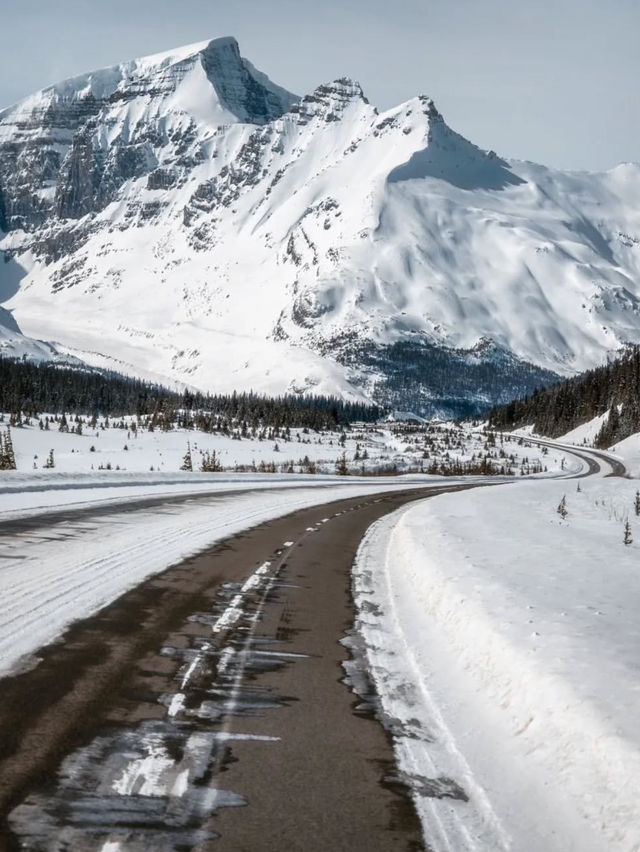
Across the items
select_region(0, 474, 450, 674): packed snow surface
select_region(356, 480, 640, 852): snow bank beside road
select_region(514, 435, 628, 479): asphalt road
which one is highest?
select_region(514, 435, 628, 479): asphalt road

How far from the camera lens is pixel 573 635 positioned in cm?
683

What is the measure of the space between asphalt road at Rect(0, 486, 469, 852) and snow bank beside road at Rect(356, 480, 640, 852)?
1.23ft

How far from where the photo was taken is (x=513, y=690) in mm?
5957

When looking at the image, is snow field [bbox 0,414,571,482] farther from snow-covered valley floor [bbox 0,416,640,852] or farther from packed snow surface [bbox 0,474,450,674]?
snow-covered valley floor [bbox 0,416,640,852]

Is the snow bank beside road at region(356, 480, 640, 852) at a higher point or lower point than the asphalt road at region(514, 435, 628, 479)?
lower

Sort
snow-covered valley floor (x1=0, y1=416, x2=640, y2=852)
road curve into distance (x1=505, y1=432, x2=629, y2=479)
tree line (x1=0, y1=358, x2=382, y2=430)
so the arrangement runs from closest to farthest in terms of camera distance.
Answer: snow-covered valley floor (x1=0, y1=416, x2=640, y2=852)
road curve into distance (x1=505, y1=432, x2=629, y2=479)
tree line (x1=0, y1=358, x2=382, y2=430)

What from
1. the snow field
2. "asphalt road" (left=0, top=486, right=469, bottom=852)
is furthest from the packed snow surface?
the snow field

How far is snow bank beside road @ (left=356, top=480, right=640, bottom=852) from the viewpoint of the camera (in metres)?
4.21

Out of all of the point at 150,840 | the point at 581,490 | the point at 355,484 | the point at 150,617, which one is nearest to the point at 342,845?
the point at 150,840

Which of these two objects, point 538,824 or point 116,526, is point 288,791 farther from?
point 116,526

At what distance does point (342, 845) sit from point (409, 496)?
2763cm

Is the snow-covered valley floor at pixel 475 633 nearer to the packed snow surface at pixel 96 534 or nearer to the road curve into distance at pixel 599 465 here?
the packed snow surface at pixel 96 534

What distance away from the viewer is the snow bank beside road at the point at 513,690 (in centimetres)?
421

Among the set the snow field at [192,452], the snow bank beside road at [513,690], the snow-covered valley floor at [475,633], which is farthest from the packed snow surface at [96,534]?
the snow field at [192,452]
